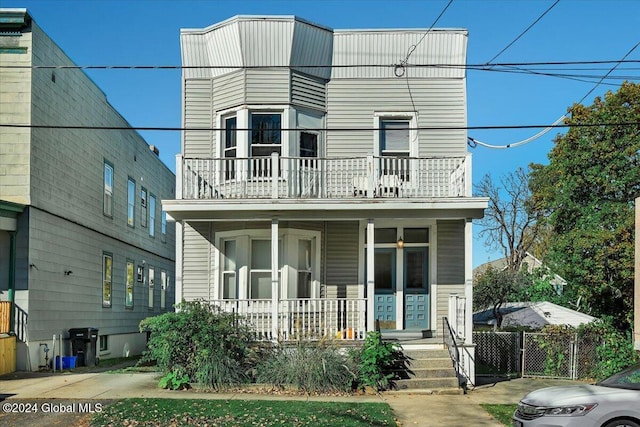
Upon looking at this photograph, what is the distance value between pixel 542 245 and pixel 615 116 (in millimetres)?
20206

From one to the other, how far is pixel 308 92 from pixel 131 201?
12.1m

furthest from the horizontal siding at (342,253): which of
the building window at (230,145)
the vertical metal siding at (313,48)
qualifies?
the vertical metal siding at (313,48)

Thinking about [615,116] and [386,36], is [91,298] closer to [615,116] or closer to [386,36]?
[386,36]

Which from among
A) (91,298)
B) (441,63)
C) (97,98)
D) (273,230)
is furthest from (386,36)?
(91,298)

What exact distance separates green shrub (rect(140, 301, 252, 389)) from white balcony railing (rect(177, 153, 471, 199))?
2934mm

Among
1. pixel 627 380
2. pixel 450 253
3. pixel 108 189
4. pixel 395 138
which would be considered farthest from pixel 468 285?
pixel 108 189

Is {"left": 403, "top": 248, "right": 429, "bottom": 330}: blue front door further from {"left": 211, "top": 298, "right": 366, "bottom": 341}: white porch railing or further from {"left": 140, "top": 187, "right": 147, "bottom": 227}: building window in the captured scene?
{"left": 140, "top": 187, "right": 147, "bottom": 227}: building window

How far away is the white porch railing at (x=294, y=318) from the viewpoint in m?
14.5

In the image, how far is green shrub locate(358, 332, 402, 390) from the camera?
43.4 ft

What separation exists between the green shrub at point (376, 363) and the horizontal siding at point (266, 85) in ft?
21.0

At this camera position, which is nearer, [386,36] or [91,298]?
[386,36]

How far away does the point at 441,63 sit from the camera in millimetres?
16984

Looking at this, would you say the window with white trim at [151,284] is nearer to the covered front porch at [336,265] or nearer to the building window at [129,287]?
the building window at [129,287]

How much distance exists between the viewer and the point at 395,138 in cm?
1712
